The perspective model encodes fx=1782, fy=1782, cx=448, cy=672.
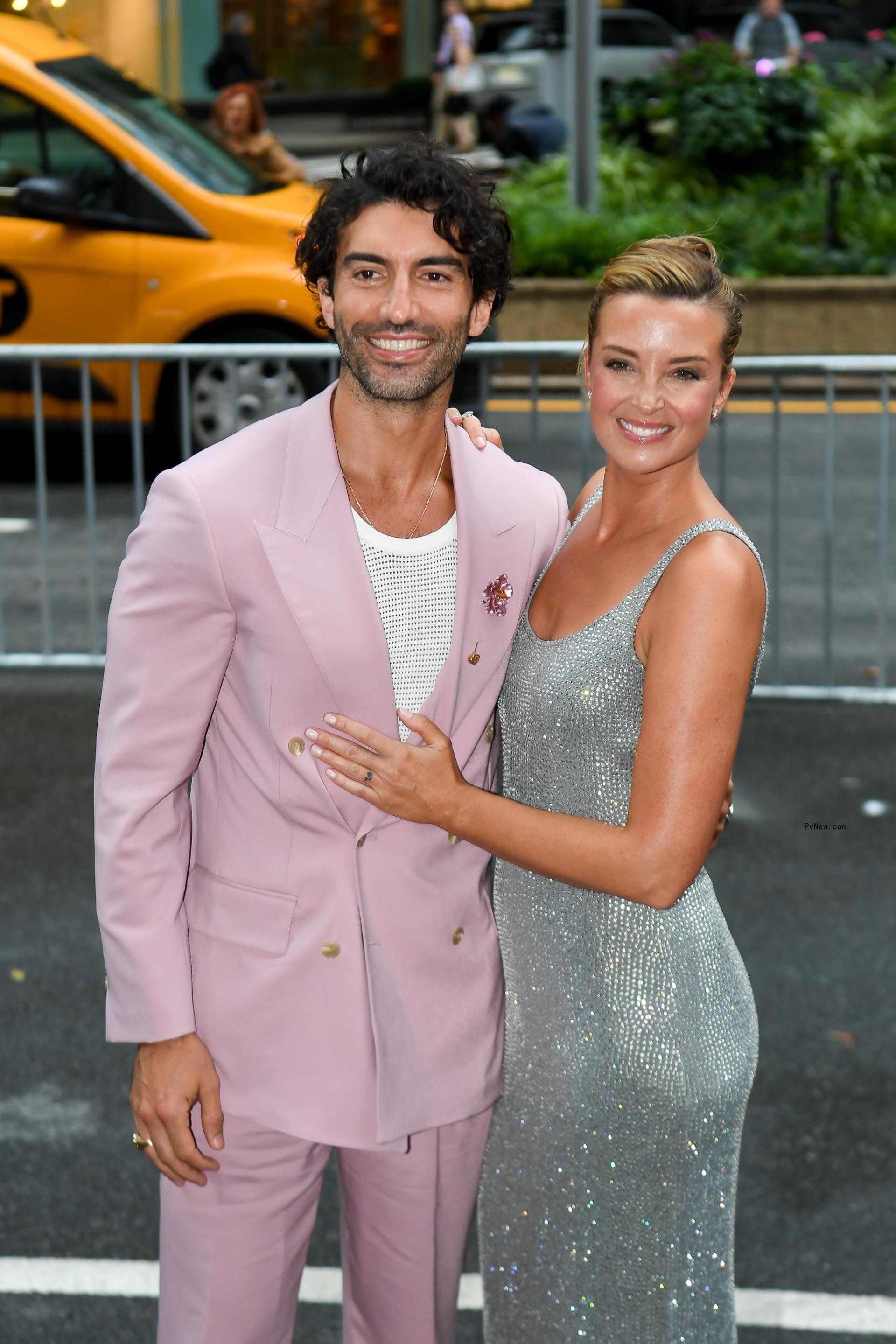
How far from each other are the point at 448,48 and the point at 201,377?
15.2 meters

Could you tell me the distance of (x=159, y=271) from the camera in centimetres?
1052

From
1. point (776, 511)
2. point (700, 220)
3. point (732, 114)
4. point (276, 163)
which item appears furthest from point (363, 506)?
point (732, 114)

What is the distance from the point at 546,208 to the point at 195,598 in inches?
519

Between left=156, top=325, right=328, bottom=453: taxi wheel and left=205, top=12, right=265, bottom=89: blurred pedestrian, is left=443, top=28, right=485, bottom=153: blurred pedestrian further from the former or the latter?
left=156, top=325, right=328, bottom=453: taxi wheel

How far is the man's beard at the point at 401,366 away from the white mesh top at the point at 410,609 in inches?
7.7

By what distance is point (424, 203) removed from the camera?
8.82 feet

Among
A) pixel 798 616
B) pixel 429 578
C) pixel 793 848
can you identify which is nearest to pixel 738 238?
pixel 798 616

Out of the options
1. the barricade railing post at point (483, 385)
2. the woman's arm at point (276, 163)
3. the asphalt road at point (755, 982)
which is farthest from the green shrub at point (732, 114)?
the barricade railing post at point (483, 385)

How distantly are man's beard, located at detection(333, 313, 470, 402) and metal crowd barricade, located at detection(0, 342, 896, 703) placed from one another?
406 cm

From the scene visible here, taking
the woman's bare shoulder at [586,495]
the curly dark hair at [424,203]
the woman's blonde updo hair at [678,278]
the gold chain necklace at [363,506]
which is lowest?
the woman's bare shoulder at [586,495]

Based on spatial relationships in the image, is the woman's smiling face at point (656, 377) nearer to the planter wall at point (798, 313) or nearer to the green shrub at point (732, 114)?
the planter wall at point (798, 313)

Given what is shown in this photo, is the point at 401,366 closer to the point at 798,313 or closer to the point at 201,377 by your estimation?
the point at 201,377

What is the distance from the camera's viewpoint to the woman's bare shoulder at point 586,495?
3.02 meters

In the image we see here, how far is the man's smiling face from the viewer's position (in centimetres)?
266
